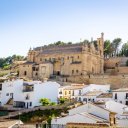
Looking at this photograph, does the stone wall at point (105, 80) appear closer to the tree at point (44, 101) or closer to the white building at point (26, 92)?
the white building at point (26, 92)

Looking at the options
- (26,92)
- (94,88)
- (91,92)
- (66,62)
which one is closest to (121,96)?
(91,92)

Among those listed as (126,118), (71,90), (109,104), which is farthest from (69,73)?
(126,118)

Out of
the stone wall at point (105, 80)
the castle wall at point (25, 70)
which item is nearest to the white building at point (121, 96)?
the stone wall at point (105, 80)

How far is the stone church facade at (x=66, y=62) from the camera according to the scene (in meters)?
70.2

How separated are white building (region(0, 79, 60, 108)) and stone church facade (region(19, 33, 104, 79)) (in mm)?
15469

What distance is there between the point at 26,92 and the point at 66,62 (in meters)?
21.0

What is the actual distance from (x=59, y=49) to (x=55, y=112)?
31172 millimetres

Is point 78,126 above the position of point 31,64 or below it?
below

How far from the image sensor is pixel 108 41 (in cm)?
8831

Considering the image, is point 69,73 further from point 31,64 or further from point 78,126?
point 78,126

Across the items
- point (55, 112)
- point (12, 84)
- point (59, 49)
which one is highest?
point (59, 49)

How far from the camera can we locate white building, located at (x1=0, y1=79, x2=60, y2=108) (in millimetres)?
51688

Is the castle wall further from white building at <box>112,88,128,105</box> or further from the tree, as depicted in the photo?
white building at <box>112,88,128,105</box>

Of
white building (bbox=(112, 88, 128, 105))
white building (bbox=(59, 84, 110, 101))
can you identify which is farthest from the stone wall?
white building (bbox=(112, 88, 128, 105))
